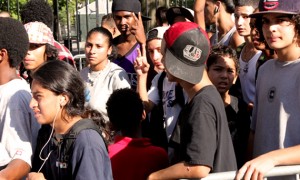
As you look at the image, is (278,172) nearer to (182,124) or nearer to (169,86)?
(182,124)

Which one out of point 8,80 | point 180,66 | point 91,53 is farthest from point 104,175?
point 91,53

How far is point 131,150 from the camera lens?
150 inches

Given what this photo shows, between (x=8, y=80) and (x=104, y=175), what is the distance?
3.08 feet

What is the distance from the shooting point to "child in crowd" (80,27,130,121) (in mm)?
5074

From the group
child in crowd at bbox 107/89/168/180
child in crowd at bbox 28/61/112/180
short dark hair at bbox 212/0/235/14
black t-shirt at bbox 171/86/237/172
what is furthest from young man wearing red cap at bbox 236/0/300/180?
short dark hair at bbox 212/0/235/14

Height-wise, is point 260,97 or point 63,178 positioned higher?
point 260,97

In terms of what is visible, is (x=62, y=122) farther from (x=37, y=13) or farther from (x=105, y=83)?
(x=37, y=13)

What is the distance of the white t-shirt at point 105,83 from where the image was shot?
16.6 feet

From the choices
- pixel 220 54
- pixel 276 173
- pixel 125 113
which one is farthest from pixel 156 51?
pixel 276 173

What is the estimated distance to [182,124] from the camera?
3.24 meters

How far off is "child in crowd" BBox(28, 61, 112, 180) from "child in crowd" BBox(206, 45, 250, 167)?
4.37ft

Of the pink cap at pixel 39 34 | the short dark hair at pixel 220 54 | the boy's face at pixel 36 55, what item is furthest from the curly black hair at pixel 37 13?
the short dark hair at pixel 220 54

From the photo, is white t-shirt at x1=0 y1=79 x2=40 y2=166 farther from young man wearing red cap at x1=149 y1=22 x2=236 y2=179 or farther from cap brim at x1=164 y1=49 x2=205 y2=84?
cap brim at x1=164 y1=49 x2=205 y2=84

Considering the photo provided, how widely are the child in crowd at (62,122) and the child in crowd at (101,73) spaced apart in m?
1.63
